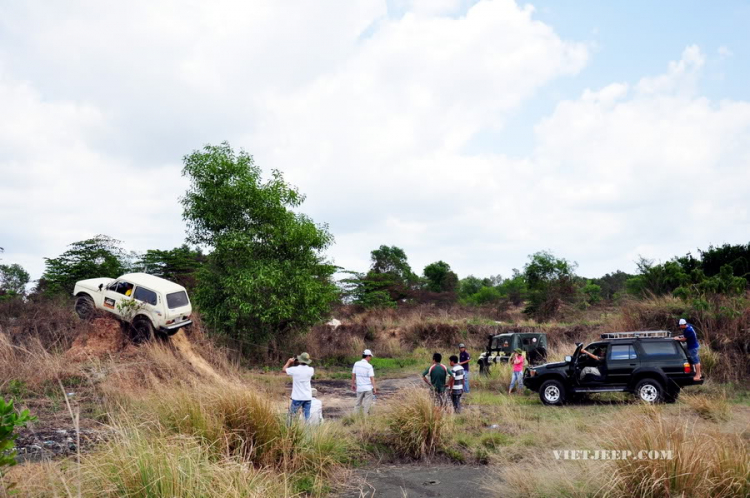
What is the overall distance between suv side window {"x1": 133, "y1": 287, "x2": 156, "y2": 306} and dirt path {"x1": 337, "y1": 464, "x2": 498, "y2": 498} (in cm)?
1005

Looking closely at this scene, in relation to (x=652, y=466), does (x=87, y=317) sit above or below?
above

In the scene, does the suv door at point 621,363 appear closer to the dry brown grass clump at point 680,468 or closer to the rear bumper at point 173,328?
the dry brown grass clump at point 680,468

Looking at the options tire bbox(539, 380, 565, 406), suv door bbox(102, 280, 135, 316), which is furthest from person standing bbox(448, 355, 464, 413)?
suv door bbox(102, 280, 135, 316)

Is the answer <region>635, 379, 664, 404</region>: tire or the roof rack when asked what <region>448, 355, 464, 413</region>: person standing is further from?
<region>635, 379, 664, 404</region>: tire

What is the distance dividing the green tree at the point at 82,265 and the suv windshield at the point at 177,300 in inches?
1034

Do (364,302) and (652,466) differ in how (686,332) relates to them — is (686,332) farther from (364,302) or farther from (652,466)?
(364,302)

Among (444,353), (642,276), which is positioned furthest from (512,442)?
(642,276)

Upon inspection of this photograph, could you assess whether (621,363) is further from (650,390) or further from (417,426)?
(417,426)

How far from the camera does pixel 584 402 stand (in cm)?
1494

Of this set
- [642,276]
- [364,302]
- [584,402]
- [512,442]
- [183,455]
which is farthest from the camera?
[364,302]

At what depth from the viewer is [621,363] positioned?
46.9 ft

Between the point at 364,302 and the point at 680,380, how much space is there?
131 feet

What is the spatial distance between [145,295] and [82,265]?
1093 inches

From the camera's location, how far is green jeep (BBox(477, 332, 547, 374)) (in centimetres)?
2127
